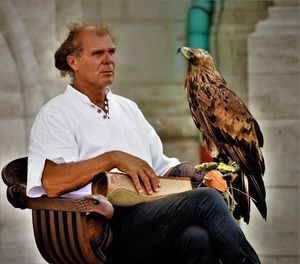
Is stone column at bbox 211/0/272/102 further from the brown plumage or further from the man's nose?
the man's nose

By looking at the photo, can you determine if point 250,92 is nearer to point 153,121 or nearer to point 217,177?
point 153,121

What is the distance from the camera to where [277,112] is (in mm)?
8688

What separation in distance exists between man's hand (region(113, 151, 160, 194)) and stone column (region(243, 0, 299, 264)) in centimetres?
334

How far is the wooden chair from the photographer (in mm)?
5309

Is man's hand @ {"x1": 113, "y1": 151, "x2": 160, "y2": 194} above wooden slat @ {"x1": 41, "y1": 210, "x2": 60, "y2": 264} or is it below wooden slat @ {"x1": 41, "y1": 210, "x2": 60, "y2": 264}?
above

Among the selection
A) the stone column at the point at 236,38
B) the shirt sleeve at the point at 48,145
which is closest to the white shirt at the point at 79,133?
the shirt sleeve at the point at 48,145

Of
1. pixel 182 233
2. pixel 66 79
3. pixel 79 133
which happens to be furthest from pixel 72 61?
pixel 66 79

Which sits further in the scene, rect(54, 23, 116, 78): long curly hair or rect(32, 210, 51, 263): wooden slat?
rect(54, 23, 116, 78): long curly hair

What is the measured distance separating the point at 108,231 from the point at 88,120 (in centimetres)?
48

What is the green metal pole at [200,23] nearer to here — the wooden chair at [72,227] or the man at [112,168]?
the man at [112,168]

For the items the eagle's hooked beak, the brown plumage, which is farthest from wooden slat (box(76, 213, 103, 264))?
the eagle's hooked beak

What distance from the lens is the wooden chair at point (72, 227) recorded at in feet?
17.4

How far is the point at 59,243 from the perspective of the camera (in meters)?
5.45

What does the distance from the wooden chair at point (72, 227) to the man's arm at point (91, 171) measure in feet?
0.20
